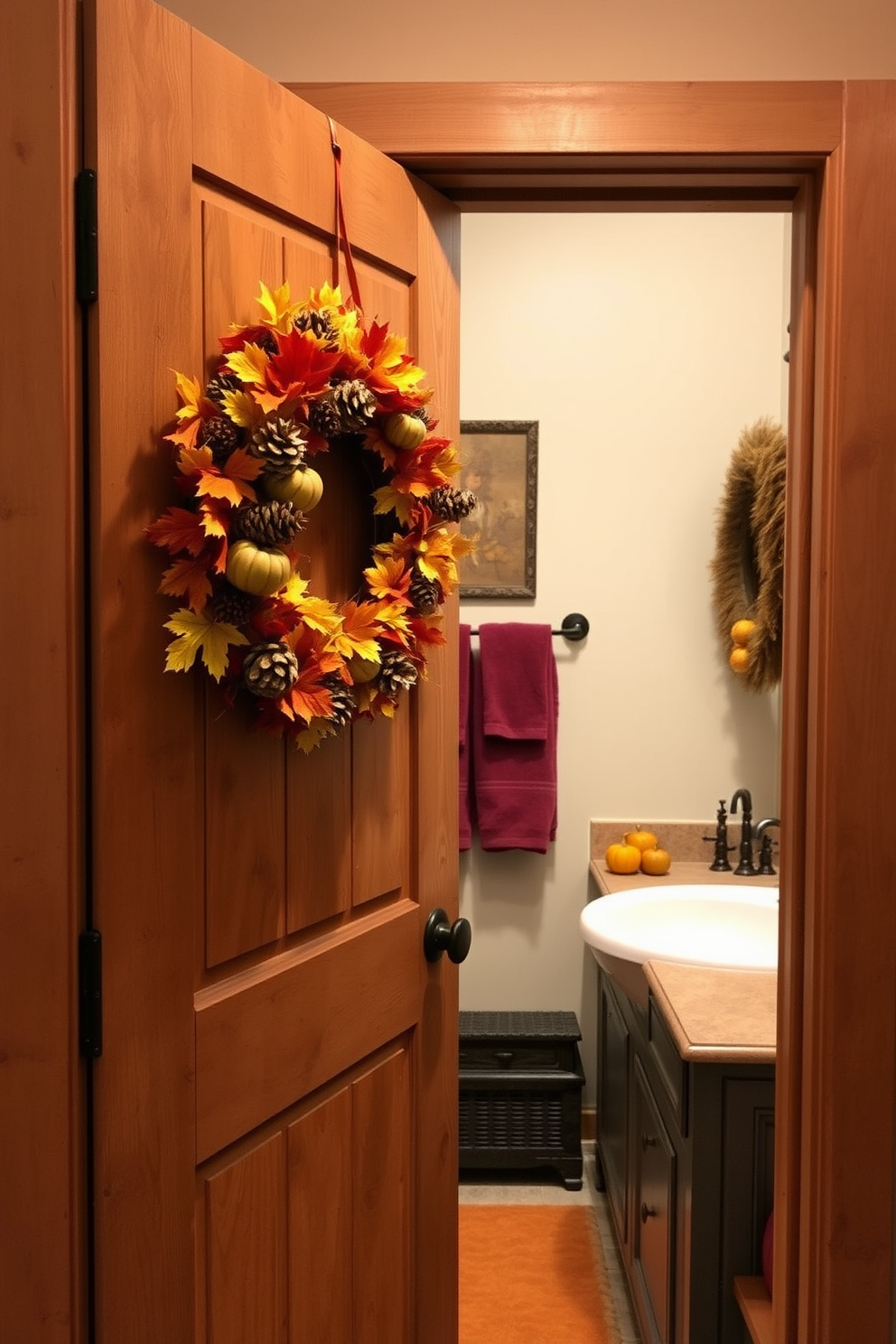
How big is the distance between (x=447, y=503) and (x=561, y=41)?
0.60 metres

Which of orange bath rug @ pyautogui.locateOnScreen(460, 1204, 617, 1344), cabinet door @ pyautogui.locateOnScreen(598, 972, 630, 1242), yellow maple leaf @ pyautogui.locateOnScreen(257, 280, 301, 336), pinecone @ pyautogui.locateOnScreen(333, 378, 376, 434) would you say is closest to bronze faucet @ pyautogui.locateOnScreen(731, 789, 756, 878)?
cabinet door @ pyautogui.locateOnScreen(598, 972, 630, 1242)

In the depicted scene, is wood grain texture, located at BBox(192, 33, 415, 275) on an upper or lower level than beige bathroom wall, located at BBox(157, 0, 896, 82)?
lower

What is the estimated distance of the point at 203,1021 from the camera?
44.8 inches

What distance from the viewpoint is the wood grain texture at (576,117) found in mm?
1349

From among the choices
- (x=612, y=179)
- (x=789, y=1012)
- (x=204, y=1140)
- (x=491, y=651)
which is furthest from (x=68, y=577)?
(x=491, y=651)

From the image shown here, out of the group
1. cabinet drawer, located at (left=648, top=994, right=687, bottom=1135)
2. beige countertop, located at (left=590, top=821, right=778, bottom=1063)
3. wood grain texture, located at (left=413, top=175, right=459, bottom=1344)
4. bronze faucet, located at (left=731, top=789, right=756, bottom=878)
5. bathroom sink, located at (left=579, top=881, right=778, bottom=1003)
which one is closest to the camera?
wood grain texture, located at (left=413, top=175, right=459, bottom=1344)

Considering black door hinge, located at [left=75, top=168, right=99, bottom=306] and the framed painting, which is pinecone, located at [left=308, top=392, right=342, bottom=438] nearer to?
black door hinge, located at [left=75, top=168, right=99, bottom=306]

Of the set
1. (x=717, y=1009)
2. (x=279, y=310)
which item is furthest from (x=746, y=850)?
(x=279, y=310)

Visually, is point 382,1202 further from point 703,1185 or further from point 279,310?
point 279,310

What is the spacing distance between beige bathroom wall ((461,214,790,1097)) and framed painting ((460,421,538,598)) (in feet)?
0.13

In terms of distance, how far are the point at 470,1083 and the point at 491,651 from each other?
1.13 m

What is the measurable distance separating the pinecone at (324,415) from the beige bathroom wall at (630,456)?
2.00 m

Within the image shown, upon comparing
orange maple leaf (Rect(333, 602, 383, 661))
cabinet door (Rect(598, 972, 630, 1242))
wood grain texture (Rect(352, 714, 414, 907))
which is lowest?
cabinet door (Rect(598, 972, 630, 1242))

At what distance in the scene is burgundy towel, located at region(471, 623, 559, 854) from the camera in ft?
9.93
